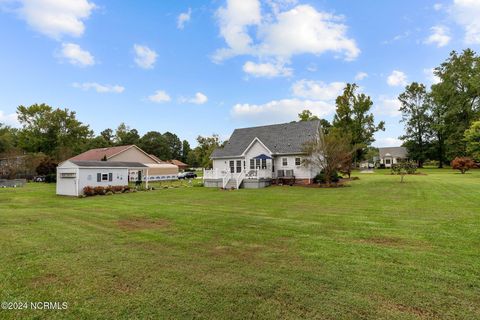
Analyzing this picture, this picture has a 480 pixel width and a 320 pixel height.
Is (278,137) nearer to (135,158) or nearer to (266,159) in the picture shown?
(266,159)

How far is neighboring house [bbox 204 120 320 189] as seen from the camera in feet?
84.0

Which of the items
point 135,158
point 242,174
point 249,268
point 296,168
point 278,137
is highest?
point 278,137

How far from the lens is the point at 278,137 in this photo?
98.2ft

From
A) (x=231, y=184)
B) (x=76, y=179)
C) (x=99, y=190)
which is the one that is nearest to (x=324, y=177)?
(x=231, y=184)

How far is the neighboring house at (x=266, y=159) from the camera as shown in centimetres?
2559

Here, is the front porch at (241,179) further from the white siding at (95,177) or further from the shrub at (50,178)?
the shrub at (50,178)

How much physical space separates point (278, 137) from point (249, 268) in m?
25.4

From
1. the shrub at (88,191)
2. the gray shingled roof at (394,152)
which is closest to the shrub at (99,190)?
the shrub at (88,191)

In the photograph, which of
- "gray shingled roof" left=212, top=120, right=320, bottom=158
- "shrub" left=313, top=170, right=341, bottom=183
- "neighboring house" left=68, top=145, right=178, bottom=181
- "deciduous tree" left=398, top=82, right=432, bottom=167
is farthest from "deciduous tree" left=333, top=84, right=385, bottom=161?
"neighboring house" left=68, top=145, right=178, bottom=181

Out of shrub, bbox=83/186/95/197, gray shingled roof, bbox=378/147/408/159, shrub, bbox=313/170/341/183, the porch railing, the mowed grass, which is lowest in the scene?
the mowed grass

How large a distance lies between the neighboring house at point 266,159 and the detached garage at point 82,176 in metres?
9.02

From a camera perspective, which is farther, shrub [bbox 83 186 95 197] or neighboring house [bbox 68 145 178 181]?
neighboring house [bbox 68 145 178 181]

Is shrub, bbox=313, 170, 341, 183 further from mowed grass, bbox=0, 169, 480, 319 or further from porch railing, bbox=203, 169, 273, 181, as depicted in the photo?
mowed grass, bbox=0, 169, 480, 319

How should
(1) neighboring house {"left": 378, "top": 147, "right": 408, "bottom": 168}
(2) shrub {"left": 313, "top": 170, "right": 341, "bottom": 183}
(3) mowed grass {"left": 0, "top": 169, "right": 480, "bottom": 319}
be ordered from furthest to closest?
1. (1) neighboring house {"left": 378, "top": 147, "right": 408, "bottom": 168}
2. (2) shrub {"left": 313, "top": 170, "right": 341, "bottom": 183}
3. (3) mowed grass {"left": 0, "top": 169, "right": 480, "bottom": 319}
